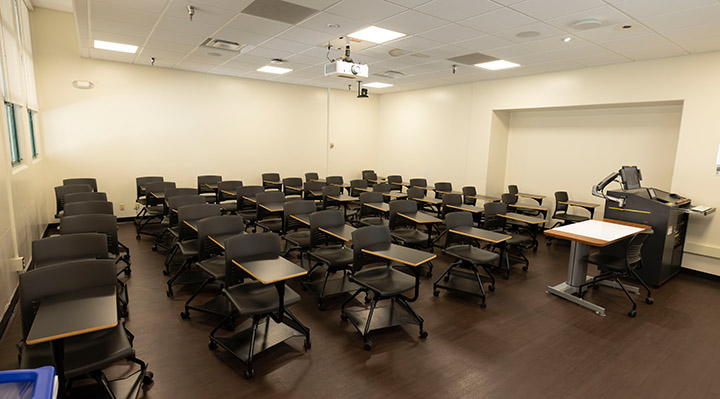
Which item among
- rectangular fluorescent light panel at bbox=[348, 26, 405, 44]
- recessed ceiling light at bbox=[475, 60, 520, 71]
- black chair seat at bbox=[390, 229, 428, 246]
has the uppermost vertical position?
recessed ceiling light at bbox=[475, 60, 520, 71]

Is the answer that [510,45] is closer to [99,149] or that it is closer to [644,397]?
[644,397]

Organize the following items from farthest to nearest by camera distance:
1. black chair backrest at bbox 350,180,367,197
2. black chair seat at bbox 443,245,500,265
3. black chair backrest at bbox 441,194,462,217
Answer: black chair backrest at bbox 350,180,367,197, black chair backrest at bbox 441,194,462,217, black chair seat at bbox 443,245,500,265

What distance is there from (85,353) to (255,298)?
46.7 inches

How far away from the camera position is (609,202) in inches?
211

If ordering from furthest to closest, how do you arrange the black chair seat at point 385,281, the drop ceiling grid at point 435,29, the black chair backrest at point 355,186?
the black chair backrest at point 355,186 < the drop ceiling grid at point 435,29 < the black chair seat at point 385,281

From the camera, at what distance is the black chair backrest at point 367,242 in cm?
377

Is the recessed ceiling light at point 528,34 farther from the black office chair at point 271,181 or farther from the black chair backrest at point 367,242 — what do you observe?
the black office chair at point 271,181

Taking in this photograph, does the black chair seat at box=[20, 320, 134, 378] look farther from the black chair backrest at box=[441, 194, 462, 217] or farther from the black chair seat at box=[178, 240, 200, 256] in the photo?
the black chair backrest at box=[441, 194, 462, 217]

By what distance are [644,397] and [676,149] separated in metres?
4.93

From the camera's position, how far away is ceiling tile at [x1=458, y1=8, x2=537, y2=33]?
4.14 metres

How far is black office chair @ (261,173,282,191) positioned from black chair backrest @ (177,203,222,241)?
4.16 m

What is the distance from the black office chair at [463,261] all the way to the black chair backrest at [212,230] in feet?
8.31

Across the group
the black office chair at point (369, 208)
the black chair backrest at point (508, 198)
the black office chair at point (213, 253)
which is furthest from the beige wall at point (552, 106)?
the black office chair at point (213, 253)

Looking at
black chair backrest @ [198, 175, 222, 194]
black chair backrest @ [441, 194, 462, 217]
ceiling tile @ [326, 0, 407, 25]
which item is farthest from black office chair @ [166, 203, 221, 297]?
black chair backrest @ [441, 194, 462, 217]
